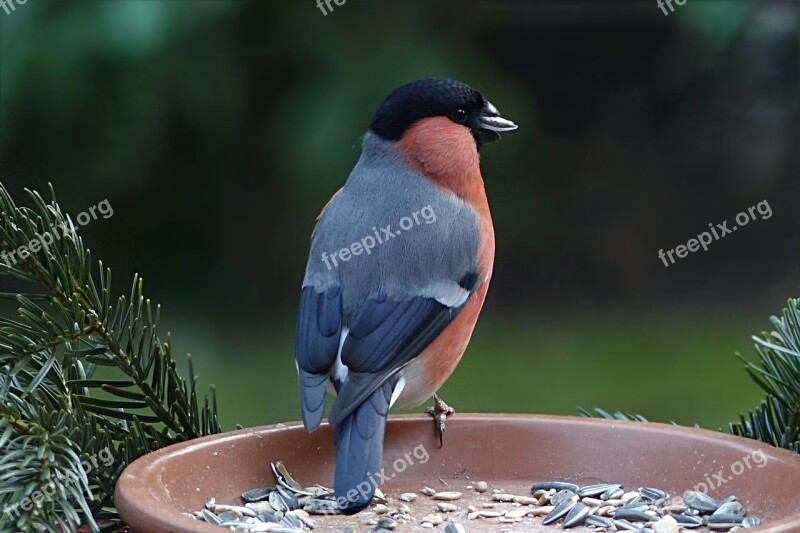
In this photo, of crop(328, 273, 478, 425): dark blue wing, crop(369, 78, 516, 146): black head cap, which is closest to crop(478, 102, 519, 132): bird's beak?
crop(369, 78, 516, 146): black head cap

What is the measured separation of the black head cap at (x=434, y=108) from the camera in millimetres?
3064

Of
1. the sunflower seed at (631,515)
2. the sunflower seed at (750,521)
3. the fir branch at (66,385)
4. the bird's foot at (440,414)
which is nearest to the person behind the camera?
the fir branch at (66,385)

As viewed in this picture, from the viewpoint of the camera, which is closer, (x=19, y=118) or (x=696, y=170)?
(x=19, y=118)

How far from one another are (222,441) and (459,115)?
1305 millimetres

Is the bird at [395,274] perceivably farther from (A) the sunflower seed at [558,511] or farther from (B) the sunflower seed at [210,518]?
(A) the sunflower seed at [558,511]

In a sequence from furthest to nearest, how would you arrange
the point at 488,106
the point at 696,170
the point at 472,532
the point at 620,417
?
the point at 696,170 < the point at 488,106 < the point at 620,417 < the point at 472,532

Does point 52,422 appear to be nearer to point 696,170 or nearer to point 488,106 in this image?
point 488,106

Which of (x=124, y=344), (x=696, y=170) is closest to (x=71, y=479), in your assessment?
(x=124, y=344)

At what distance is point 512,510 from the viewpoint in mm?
2156

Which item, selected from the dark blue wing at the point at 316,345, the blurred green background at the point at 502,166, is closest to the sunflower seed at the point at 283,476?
the dark blue wing at the point at 316,345

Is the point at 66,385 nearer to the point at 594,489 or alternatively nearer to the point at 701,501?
the point at 594,489

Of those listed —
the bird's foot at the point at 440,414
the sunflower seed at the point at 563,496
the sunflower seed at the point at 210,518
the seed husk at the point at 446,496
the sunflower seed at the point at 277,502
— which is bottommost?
the sunflower seed at the point at 563,496

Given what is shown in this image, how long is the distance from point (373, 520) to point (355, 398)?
31 cm

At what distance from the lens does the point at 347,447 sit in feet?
7.19
